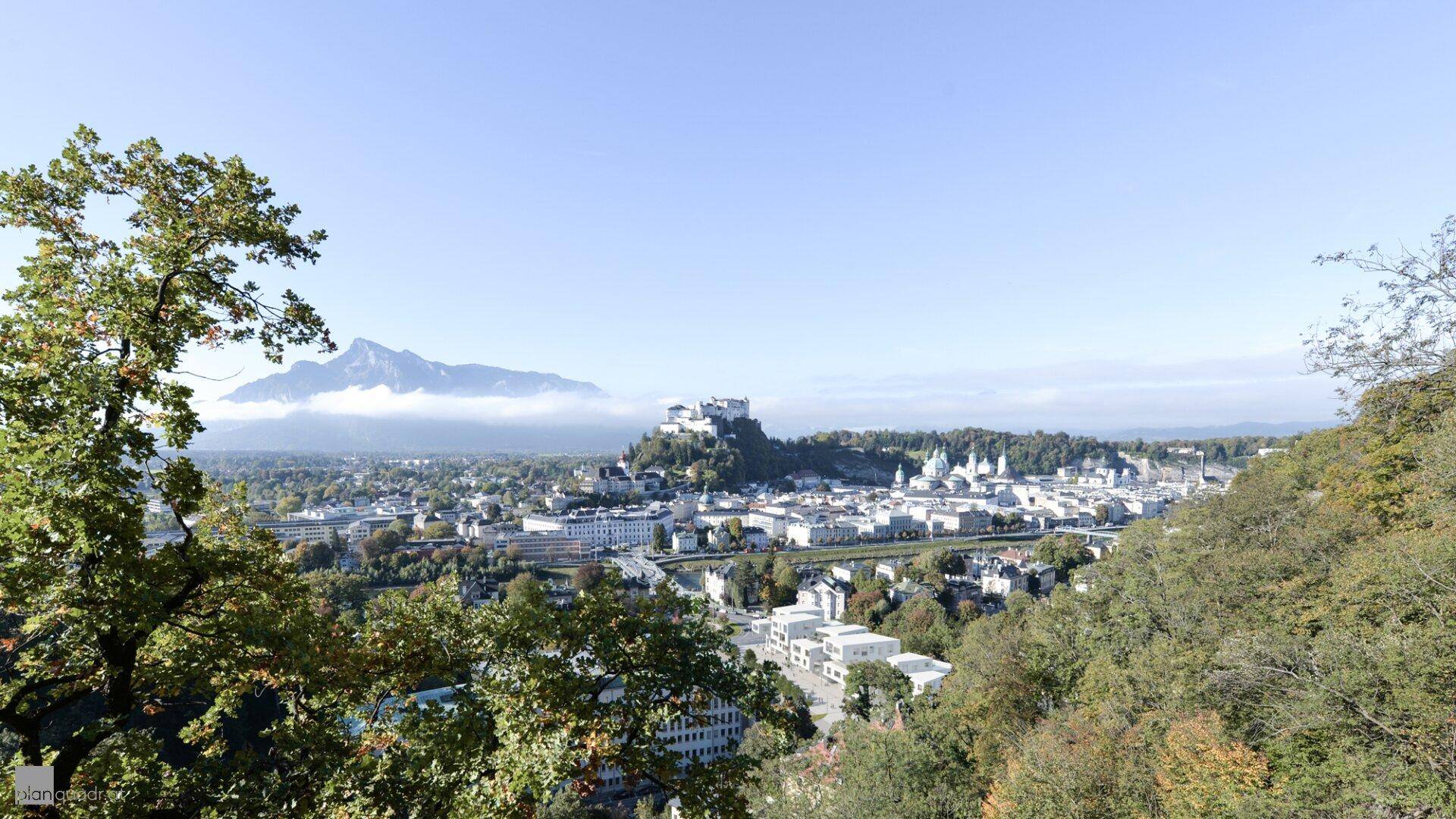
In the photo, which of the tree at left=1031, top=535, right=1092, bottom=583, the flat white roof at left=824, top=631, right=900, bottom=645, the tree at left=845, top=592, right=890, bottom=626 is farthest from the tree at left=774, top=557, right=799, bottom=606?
the tree at left=1031, top=535, right=1092, bottom=583

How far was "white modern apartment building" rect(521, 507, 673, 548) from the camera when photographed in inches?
2660

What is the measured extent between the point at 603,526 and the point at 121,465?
221 feet

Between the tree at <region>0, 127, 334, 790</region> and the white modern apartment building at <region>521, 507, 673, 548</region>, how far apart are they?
62252 millimetres

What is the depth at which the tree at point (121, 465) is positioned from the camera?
320 centimetres

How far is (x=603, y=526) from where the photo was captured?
68.9 metres

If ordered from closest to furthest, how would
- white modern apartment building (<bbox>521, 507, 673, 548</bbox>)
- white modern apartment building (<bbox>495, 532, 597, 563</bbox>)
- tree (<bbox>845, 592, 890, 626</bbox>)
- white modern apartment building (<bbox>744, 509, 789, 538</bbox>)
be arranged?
tree (<bbox>845, 592, 890, 626</bbox>), white modern apartment building (<bbox>495, 532, 597, 563</bbox>), white modern apartment building (<bbox>521, 507, 673, 548</bbox>), white modern apartment building (<bbox>744, 509, 789, 538</bbox>)

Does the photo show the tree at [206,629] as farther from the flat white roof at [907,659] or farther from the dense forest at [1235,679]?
the flat white roof at [907,659]

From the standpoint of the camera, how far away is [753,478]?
107m

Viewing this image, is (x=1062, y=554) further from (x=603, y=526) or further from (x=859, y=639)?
(x=603, y=526)

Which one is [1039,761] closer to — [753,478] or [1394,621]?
[1394,621]

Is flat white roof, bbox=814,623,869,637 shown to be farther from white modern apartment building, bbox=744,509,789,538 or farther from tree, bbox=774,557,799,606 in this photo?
white modern apartment building, bbox=744,509,789,538

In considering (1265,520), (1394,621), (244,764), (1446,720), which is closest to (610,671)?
(244,764)

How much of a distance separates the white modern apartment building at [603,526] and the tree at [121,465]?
62.3 metres

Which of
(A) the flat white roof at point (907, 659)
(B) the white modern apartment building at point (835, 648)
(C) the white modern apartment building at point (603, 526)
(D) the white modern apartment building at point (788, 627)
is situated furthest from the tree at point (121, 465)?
(C) the white modern apartment building at point (603, 526)
